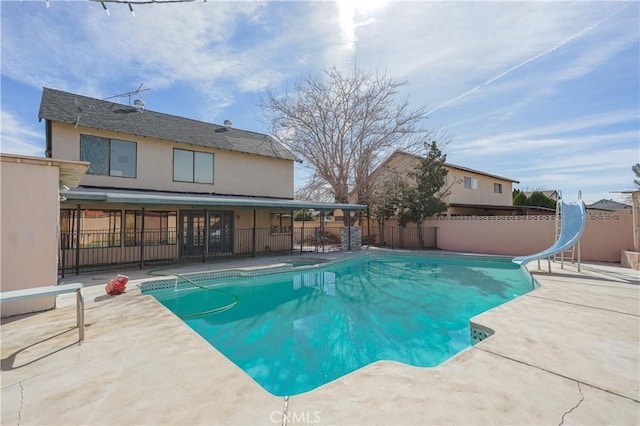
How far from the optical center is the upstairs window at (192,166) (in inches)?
543

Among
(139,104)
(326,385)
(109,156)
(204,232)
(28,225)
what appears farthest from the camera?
(139,104)

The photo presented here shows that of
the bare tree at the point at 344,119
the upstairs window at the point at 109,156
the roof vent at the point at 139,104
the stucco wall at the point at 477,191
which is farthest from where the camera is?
the stucco wall at the point at 477,191

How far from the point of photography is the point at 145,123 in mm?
13469

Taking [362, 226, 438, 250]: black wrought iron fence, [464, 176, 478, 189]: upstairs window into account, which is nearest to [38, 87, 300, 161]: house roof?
[362, 226, 438, 250]: black wrought iron fence

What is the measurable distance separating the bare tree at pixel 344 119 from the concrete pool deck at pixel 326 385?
15.6m

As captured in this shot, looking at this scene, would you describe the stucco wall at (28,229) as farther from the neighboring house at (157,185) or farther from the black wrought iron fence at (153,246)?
the black wrought iron fence at (153,246)

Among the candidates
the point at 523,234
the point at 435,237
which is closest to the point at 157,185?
the point at 435,237

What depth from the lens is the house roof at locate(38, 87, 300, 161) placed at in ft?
37.6

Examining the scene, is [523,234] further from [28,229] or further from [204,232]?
[28,229]

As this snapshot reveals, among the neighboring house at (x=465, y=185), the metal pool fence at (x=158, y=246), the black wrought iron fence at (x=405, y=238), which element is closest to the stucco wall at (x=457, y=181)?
the neighboring house at (x=465, y=185)

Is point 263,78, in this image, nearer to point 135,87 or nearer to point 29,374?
point 135,87

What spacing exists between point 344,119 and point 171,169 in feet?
35.6

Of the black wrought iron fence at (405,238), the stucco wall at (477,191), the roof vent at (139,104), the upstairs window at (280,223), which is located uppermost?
the roof vent at (139,104)

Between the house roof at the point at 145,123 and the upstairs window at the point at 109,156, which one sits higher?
the house roof at the point at 145,123
